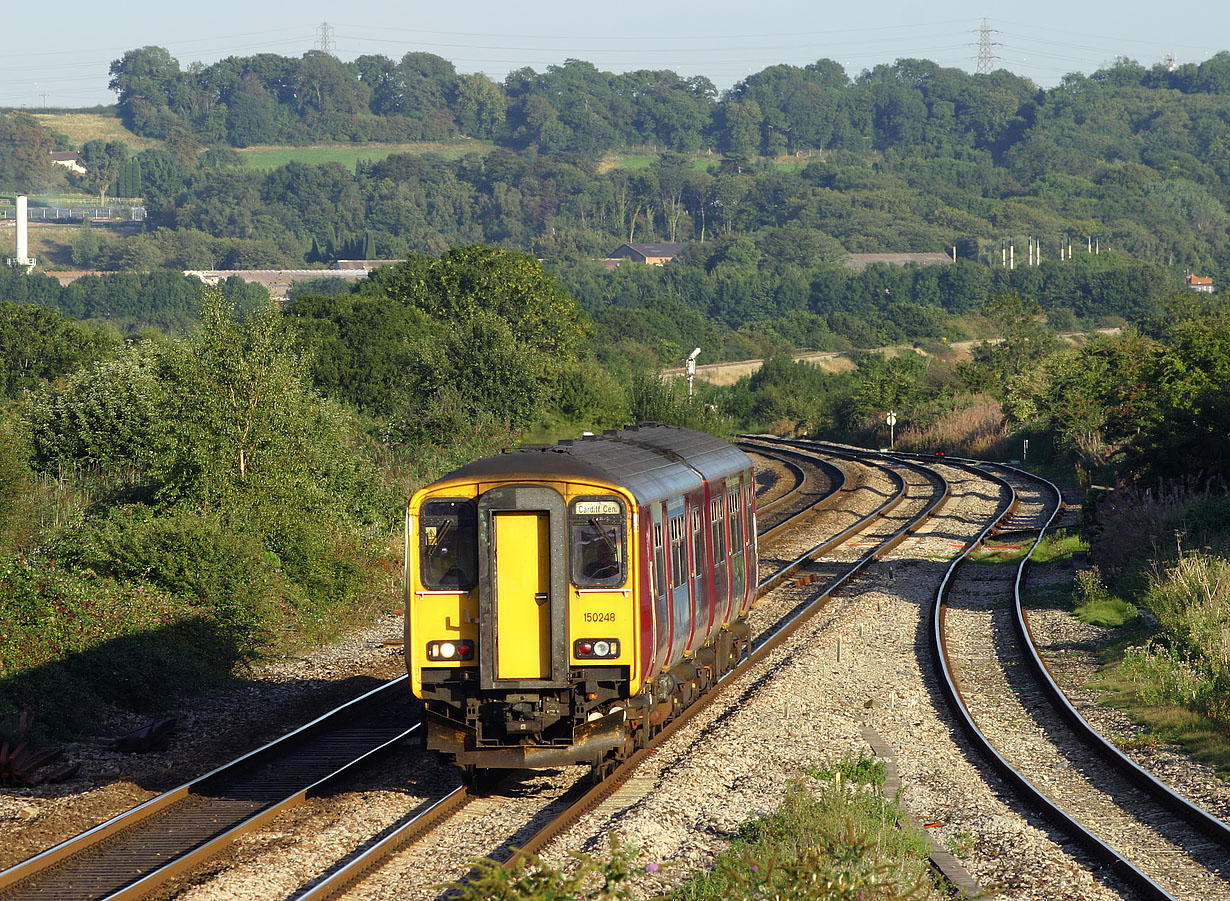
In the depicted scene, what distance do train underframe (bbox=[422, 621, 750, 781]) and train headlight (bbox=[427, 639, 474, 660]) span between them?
11 cm

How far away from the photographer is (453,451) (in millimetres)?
40500

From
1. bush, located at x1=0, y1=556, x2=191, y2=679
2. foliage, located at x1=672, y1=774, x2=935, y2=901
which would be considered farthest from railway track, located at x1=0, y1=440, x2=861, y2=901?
bush, located at x1=0, y1=556, x2=191, y2=679

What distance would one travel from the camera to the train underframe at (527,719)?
12.5 meters

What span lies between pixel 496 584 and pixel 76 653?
7.17m

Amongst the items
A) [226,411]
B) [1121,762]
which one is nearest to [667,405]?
[226,411]

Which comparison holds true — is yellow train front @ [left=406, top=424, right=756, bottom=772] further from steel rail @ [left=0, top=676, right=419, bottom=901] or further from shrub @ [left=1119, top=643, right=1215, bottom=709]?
shrub @ [left=1119, top=643, right=1215, bottom=709]

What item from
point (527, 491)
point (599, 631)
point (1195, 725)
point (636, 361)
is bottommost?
point (636, 361)

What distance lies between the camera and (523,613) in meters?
12.5

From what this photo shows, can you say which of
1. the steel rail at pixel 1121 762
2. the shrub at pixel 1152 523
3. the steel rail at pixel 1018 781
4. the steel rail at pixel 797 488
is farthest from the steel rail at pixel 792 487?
the steel rail at pixel 1121 762

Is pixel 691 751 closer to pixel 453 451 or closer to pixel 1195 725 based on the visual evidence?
pixel 1195 725

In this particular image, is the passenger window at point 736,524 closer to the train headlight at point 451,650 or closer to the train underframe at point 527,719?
the train underframe at point 527,719

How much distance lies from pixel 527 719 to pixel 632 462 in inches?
112

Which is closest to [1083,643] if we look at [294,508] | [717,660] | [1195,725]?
[1195,725]

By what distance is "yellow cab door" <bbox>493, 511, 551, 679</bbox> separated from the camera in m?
12.5
